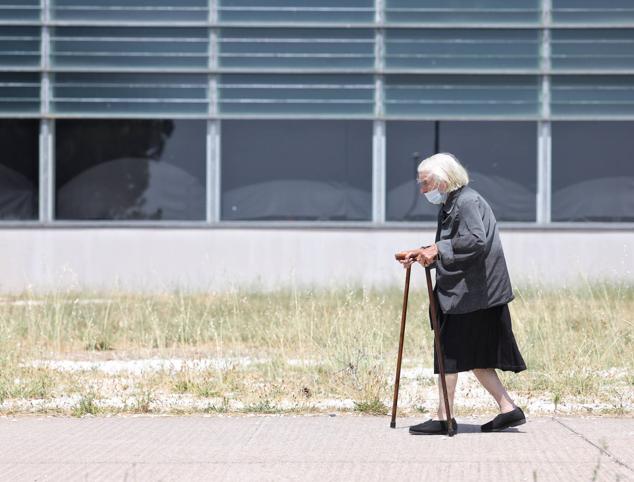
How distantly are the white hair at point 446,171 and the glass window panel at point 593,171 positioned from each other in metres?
11.6

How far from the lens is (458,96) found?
19.2 metres

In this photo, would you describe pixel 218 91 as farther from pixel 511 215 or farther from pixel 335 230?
pixel 511 215

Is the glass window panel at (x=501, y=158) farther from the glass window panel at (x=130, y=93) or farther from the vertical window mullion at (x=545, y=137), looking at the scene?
the glass window panel at (x=130, y=93)

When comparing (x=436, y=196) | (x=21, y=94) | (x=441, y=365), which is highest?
(x=21, y=94)

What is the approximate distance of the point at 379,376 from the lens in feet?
31.8

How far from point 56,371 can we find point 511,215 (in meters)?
10.2

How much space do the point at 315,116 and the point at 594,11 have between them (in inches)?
176

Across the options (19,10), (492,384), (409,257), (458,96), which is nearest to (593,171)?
(458,96)

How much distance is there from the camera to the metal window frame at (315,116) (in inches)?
755

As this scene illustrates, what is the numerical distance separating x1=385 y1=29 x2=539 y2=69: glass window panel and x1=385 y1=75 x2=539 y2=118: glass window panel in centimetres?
20

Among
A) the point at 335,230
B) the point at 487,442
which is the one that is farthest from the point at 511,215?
the point at 487,442

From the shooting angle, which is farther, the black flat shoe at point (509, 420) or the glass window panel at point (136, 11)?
the glass window panel at point (136, 11)

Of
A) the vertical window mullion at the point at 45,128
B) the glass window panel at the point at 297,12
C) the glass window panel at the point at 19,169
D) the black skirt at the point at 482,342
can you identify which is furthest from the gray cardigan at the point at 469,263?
the glass window panel at the point at 19,169

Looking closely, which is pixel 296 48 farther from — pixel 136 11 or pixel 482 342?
pixel 482 342
